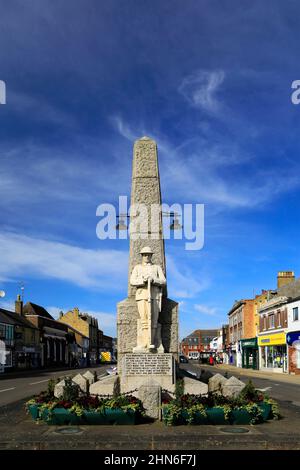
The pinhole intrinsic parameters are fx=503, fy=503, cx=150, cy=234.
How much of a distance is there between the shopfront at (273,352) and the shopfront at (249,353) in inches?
116

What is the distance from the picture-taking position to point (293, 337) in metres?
43.3

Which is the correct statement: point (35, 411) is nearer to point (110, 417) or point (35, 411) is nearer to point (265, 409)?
point (110, 417)

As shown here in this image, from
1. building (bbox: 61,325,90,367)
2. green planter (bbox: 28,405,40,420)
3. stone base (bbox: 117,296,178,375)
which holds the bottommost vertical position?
building (bbox: 61,325,90,367)

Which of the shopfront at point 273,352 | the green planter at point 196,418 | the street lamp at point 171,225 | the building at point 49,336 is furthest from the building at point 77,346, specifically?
the green planter at point 196,418

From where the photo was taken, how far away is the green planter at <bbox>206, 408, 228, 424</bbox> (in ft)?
34.2

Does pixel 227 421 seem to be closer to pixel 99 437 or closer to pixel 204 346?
pixel 99 437

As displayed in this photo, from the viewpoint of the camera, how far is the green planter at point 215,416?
10.4 m

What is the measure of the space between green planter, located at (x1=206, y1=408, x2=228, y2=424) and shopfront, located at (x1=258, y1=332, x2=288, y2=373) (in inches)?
1469

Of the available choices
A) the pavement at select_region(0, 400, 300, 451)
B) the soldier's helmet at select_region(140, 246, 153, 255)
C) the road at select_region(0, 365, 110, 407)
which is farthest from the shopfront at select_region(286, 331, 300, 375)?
the pavement at select_region(0, 400, 300, 451)

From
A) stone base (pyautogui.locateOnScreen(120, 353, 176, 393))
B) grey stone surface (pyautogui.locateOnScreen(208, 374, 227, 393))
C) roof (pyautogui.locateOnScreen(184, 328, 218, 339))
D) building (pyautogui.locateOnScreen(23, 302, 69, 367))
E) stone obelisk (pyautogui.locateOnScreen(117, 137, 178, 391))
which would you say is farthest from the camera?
roof (pyautogui.locateOnScreen(184, 328, 218, 339))

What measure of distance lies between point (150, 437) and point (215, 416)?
2.12 meters

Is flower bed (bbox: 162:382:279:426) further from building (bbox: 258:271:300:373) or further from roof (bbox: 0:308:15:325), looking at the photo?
roof (bbox: 0:308:15:325)

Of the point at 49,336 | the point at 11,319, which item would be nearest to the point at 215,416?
the point at 11,319

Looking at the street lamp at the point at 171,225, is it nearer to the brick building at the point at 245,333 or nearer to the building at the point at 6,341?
the building at the point at 6,341
